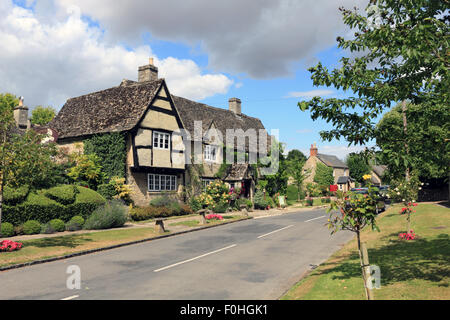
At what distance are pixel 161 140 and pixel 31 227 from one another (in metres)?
13.5

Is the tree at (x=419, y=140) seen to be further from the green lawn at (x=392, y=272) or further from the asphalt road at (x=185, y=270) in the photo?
the asphalt road at (x=185, y=270)

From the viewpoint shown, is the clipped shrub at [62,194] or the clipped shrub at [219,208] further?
the clipped shrub at [219,208]

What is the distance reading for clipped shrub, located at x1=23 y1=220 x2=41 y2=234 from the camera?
18.6 m

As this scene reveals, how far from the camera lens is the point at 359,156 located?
8.70 meters

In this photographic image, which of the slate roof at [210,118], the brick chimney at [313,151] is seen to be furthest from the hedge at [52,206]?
the brick chimney at [313,151]

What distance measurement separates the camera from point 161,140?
3020 cm

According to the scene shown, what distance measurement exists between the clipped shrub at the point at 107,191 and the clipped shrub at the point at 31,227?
706cm

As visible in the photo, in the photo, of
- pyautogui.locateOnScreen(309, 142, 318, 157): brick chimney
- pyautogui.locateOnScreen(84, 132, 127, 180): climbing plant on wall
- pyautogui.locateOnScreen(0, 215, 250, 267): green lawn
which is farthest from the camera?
pyautogui.locateOnScreen(309, 142, 318, 157): brick chimney

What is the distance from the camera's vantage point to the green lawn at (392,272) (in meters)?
8.05

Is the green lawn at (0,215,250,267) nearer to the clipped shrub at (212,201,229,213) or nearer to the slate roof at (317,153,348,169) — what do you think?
the clipped shrub at (212,201,229,213)

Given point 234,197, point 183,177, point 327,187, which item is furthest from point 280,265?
point 327,187

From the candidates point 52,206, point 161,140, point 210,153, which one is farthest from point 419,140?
point 210,153

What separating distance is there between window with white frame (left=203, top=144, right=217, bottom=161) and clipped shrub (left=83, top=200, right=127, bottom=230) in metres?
14.7

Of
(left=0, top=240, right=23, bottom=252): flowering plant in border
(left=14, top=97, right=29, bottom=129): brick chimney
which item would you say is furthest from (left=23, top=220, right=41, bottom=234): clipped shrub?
(left=14, top=97, right=29, bottom=129): brick chimney
